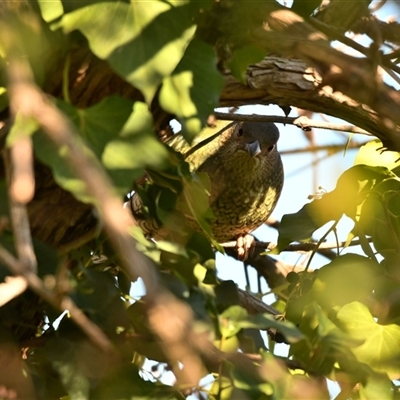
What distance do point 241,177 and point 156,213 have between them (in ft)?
6.22

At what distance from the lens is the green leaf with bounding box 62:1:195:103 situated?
1.05 m

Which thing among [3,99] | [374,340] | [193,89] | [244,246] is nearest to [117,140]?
[193,89]

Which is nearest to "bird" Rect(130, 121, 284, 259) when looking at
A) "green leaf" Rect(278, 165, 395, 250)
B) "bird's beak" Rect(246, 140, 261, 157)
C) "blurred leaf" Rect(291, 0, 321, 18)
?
"bird's beak" Rect(246, 140, 261, 157)

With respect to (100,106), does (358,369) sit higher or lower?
lower

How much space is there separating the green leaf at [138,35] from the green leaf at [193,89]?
0.19 ft

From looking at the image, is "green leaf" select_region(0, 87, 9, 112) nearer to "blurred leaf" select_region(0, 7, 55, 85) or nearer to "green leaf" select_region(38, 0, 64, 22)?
"blurred leaf" select_region(0, 7, 55, 85)

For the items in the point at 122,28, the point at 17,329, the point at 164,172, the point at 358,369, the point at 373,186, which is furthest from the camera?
the point at 373,186

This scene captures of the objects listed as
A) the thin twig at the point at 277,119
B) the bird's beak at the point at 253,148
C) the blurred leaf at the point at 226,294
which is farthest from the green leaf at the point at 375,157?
the bird's beak at the point at 253,148

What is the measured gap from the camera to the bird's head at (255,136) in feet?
10.8

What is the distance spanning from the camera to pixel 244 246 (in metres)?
3.15

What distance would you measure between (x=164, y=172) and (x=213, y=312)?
0.26 meters

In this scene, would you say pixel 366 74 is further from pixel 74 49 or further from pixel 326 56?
pixel 74 49

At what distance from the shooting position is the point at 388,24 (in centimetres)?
126

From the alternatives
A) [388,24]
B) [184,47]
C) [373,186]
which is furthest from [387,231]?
[184,47]
